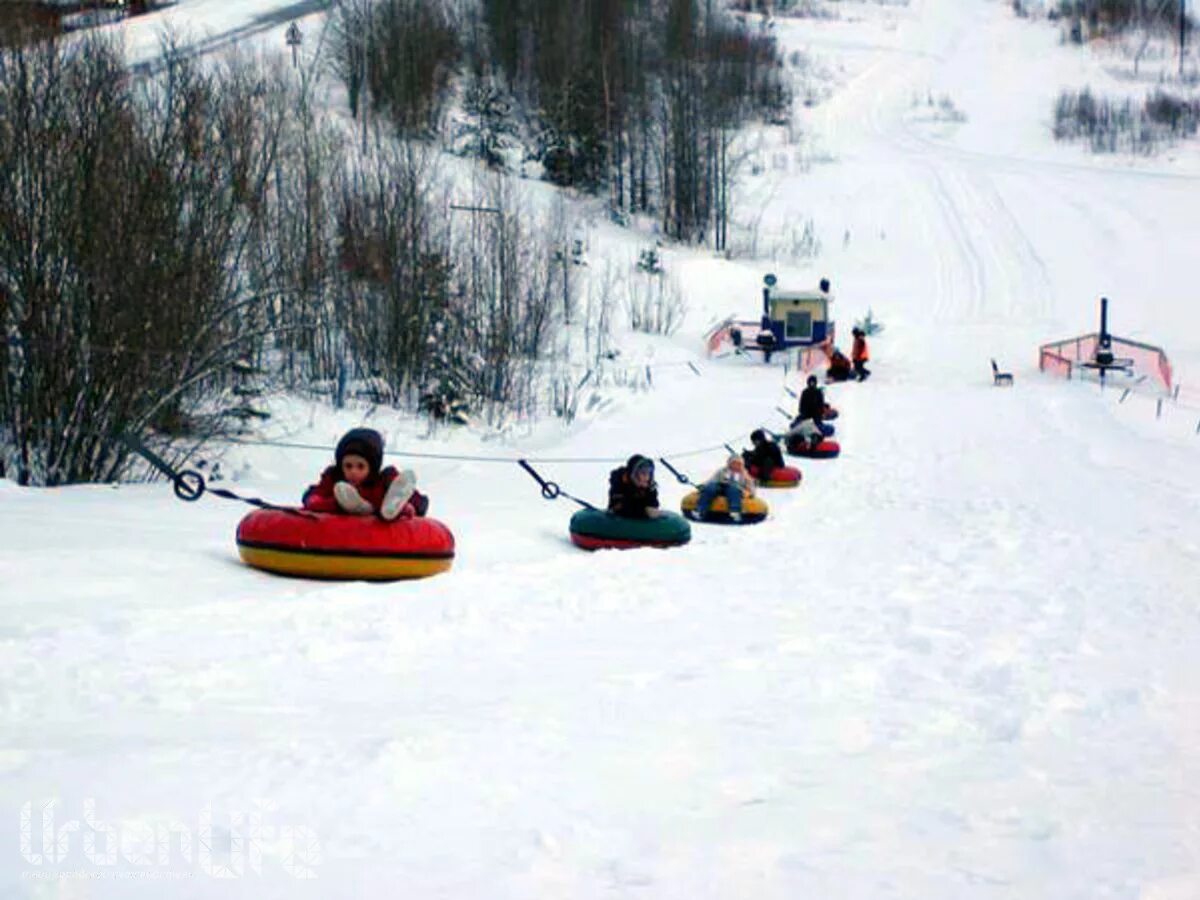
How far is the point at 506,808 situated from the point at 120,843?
116cm

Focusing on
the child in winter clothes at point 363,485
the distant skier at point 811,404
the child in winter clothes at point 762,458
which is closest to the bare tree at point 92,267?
the child in winter clothes at point 363,485

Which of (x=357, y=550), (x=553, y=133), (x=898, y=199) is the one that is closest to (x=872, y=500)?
(x=357, y=550)

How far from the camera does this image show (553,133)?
4522cm

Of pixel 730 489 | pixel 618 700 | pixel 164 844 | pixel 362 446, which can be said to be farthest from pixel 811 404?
pixel 164 844

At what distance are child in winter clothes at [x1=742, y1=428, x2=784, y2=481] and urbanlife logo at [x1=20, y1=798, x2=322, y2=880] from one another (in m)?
12.1

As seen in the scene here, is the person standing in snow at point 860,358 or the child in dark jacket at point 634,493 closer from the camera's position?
the child in dark jacket at point 634,493

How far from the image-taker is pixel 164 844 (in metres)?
3.74

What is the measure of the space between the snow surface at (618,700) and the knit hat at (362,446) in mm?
938

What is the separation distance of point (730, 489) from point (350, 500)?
17.7 feet

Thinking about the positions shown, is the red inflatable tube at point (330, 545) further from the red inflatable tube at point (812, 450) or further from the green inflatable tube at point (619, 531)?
the red inflatable tube at point (812, 450)

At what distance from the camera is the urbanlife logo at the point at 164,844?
11.8ft

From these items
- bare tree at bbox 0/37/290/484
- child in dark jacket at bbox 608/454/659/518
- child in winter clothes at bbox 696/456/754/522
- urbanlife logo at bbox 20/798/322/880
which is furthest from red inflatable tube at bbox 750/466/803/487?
urbanlife logo at bbox 20/798/322/880

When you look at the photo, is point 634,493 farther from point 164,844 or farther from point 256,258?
point 164,844

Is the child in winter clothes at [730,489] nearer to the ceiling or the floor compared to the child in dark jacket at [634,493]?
nearer to the floor
